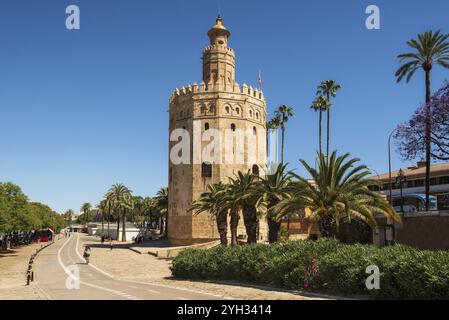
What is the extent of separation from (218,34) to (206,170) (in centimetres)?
1837

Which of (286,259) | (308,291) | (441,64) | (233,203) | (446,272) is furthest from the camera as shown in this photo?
(441,64)

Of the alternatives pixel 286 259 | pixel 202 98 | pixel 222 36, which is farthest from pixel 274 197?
pixel 222 36

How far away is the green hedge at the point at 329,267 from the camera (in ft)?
47.7

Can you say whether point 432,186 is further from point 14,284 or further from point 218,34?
point 14,284

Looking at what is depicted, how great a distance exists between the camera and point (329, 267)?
713 inches

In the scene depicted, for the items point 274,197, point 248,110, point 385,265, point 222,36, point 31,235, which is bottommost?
point 31,235

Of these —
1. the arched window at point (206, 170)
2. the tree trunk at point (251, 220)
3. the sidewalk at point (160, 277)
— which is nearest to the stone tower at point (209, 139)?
the arched window at point (206, 170)

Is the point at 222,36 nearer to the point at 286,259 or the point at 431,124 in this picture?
the point at 431,124

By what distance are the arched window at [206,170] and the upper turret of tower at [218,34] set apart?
53.9 feet

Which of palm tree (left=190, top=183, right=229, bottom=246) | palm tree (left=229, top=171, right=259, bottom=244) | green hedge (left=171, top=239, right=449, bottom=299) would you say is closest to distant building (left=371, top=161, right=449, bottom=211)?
palm tree (left=190, top=183, right=229, bottom=246)

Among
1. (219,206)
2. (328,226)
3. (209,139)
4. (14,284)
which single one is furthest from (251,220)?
(209,139)

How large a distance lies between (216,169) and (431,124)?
84.4 ft

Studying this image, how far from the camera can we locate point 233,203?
34844 mm

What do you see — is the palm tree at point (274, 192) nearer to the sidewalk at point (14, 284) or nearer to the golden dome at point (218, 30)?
the sidewalk at point (14, 284)
